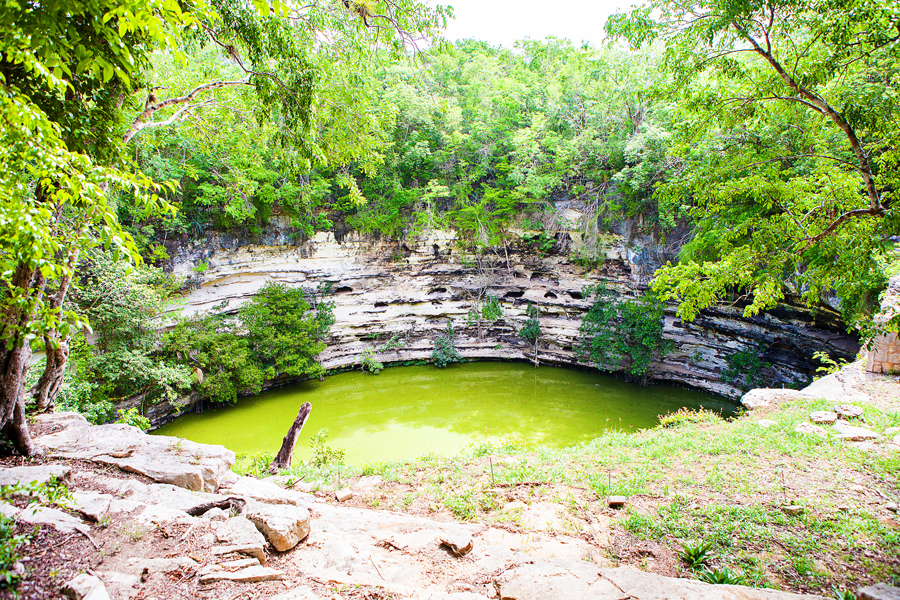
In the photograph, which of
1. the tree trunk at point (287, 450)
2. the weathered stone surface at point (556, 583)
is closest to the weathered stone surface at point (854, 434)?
the weathered stone surface at point (556, 583)

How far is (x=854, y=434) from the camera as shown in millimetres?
4465

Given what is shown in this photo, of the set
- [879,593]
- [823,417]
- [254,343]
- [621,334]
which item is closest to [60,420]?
[254,343]

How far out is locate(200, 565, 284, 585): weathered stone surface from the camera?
217 centimetres

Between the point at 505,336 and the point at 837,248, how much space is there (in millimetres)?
10698

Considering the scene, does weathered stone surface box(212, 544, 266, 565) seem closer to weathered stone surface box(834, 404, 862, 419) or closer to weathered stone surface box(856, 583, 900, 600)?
weathered stone surface box(856, 583, 900, 600)

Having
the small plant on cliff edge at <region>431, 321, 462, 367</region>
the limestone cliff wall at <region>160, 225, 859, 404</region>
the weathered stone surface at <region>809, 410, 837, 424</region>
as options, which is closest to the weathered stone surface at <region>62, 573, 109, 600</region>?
the weathered stone surface at <region>809, 410, 837, 424</region>

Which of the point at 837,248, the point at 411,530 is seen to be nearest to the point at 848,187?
the point at 837,248

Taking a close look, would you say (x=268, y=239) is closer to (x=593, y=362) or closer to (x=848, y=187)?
(x=593, y=362)

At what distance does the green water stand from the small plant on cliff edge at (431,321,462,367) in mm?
317

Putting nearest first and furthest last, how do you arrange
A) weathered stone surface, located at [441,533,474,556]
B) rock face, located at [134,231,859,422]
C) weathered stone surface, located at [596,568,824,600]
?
weathered stone surface, located at [596,568,824,600] < weathered stone surface, located at [441,533,474,556] < rock face, located at [134,231,859,422]

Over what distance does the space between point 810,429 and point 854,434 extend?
1.38 feet

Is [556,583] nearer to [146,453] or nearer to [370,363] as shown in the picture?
[146,453]

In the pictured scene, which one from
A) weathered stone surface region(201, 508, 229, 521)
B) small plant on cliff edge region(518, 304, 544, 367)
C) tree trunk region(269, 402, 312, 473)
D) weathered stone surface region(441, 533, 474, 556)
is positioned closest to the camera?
weathered stone surface region(441, 533, 474, 556)

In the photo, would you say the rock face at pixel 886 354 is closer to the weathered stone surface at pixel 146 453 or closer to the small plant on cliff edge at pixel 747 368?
the small plant on cliff edge at pixel 747 368
